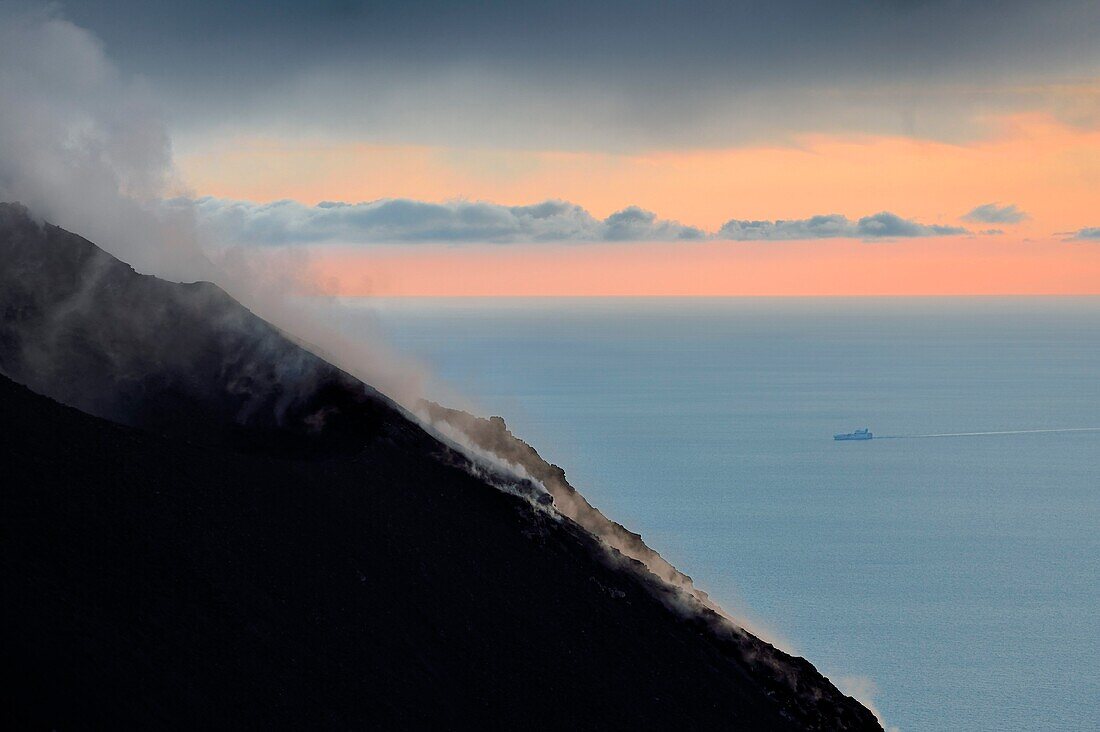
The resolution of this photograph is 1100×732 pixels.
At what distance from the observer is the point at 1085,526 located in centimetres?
13312

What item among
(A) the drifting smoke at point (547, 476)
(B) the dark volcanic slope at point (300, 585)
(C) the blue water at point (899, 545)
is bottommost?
(B) the dark volcanic slope at point (300, 585)

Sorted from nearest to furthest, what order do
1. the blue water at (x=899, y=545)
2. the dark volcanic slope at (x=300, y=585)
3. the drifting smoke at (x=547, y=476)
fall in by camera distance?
the dark volcanic slope at (x=300, y=585) < the drifting smoke at (x=547, y=476) < the blue water at (x=899, y=545)

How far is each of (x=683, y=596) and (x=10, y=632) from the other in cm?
1966

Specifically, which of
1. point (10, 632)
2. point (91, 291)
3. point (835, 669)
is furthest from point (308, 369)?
point (835, 669)

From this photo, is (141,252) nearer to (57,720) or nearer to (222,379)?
(222,379)

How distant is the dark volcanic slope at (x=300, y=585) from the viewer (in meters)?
26.2

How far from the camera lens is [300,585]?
30922 millimetres

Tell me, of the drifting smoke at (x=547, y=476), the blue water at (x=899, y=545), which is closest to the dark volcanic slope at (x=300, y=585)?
the drifting smoke at (x=547, y=476)

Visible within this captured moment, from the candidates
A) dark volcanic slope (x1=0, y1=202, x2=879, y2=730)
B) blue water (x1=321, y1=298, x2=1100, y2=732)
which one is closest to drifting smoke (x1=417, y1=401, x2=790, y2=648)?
dark volcanic slope (x1=0, y1=202, x2=879, y2=730)

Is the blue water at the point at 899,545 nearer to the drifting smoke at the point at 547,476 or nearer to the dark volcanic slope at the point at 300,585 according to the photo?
the drifting smoke at the point at 547,476

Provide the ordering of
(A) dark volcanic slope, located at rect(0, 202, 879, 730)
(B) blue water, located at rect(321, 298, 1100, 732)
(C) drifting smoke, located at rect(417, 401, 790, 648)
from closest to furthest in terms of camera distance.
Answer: (A) dark volcanic slope, located at rect(0, 202, 879, 730)
(C) drifting smoke, located at rect(417, 401, 790, 648)
(B) blue water, located at rect(321, 298, 1100, 732)

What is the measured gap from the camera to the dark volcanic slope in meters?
26.2

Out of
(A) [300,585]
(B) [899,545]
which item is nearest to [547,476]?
(A) [300,585]

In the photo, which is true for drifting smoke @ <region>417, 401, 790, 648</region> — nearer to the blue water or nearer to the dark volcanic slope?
the dark volcanic slope
